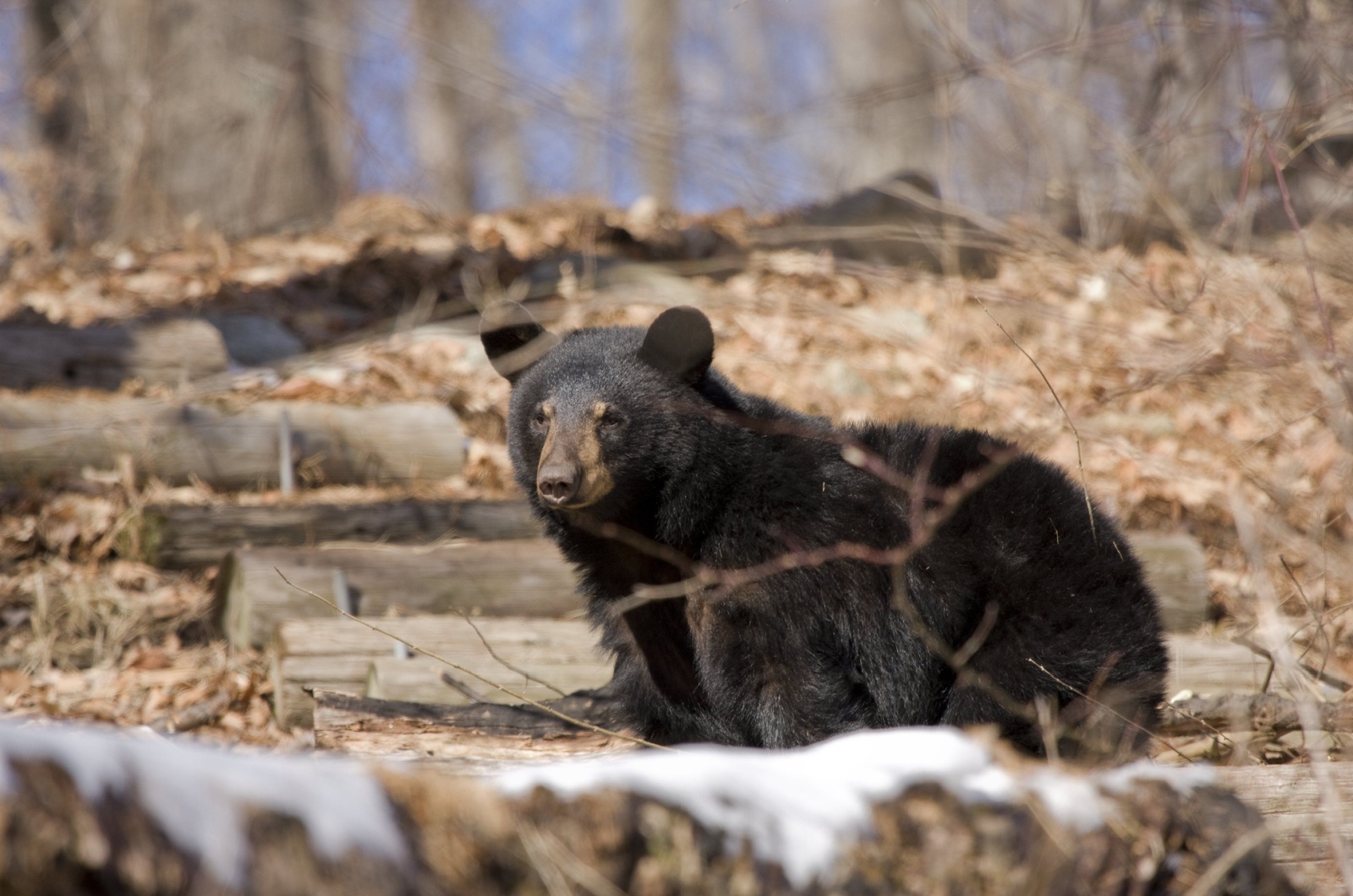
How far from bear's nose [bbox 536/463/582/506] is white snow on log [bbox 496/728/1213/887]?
1743 millimetres

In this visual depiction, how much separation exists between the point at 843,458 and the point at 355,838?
260cm

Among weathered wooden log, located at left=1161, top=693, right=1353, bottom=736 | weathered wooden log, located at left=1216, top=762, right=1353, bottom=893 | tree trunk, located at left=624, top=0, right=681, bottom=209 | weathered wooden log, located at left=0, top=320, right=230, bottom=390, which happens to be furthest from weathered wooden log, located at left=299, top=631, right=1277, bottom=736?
tree trunk, located at left=624, top=0, right=681, bottom=209

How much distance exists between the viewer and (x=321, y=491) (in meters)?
6.59

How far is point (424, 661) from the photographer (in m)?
5.01

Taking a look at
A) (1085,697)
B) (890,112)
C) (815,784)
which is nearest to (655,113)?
(1085,697)

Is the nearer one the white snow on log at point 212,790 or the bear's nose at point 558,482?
the white snow on log at point 212,790

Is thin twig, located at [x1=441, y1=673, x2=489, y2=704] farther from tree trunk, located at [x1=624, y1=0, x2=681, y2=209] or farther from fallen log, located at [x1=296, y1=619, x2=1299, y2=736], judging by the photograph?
tree trunk, located at [x1=624, y1=0, x2=681, y2=209]

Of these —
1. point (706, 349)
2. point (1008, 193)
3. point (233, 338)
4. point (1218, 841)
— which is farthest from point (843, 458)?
point (1008, 193)

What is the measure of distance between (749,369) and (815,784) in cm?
642

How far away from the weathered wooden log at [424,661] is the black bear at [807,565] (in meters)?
0.72

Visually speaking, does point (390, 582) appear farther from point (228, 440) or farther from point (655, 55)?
point (655, 55)

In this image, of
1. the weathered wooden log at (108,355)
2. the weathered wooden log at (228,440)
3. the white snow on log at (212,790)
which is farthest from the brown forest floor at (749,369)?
the white snow on log at (212,790)

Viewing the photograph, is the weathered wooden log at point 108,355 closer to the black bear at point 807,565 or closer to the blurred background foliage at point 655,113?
the blurred background foliage at point 655,113

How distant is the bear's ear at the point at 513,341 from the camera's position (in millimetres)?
4480
